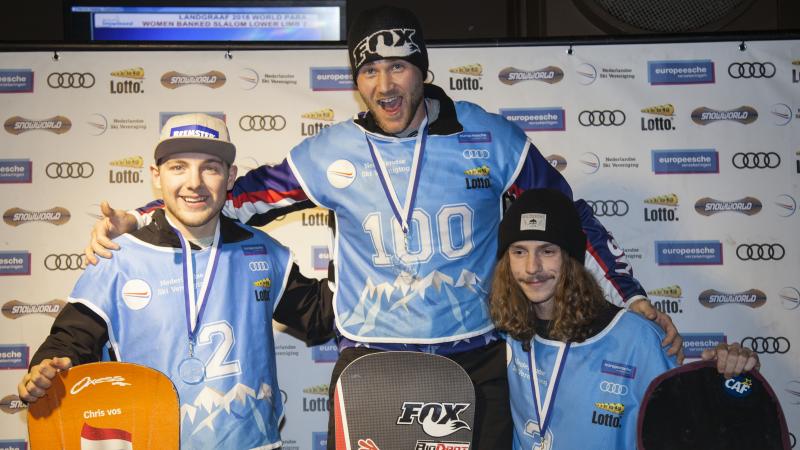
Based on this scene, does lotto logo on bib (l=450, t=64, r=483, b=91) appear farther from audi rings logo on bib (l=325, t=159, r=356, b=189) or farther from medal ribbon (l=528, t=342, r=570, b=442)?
medal ribbon (l=528, t=342, r=570, b=442)

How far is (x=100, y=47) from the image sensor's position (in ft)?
10.6

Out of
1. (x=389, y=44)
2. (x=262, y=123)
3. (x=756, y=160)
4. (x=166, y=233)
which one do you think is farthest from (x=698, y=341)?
(x=166, y=233)

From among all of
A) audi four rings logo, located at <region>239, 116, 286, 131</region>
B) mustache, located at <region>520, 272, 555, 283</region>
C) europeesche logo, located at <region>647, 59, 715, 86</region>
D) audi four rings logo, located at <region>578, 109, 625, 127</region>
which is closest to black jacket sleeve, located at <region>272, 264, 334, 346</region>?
mustache, located at <region>520, 272, 555, 283</region>

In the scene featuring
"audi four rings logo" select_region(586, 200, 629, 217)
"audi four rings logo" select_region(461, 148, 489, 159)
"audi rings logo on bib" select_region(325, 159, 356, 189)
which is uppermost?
"audi four rings logo" select_region(461, 148, 489, 159)

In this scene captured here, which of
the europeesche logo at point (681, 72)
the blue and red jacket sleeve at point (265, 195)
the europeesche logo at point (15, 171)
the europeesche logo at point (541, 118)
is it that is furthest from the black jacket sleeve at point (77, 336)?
the europeesche logo at point (681, 72)

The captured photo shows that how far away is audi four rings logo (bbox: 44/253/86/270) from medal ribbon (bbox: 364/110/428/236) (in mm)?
1552

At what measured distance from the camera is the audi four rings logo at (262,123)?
3.25 meters

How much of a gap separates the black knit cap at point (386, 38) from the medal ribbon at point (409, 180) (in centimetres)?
24

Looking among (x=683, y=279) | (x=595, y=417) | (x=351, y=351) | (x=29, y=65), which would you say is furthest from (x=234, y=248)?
(x=683, y=279)

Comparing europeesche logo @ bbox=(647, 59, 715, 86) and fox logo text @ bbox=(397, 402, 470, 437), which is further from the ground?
europeesche logo @ bbox=(647, 59, 715, 86)

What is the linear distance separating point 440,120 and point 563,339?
2.79ft

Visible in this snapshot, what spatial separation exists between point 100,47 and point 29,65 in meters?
0.33

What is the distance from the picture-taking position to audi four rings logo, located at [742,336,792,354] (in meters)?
3.19

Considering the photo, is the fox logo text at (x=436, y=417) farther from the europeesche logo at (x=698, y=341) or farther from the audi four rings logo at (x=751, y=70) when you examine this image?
the audi four rings logo at (x=751, y=70)
